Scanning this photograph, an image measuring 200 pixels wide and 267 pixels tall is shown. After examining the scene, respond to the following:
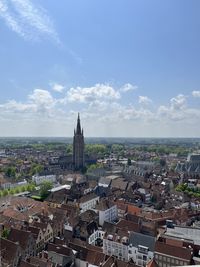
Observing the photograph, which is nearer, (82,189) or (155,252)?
(155,252)

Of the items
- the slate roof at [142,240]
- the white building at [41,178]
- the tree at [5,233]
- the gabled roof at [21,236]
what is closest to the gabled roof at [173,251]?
the slate roof at [142,240]

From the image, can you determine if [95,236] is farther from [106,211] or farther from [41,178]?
[41,178]

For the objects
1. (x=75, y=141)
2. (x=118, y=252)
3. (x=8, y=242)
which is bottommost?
(x=118, y=252)

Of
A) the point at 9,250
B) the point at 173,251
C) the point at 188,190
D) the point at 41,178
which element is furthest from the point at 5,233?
the point at 41,178

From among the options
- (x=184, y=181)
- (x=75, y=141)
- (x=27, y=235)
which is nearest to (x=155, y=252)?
(x=27, y=235)

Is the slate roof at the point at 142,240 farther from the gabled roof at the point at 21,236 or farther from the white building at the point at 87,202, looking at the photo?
the white building at the point at 87,202

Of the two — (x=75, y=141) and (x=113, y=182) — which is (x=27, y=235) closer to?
(x=113, y=182)
